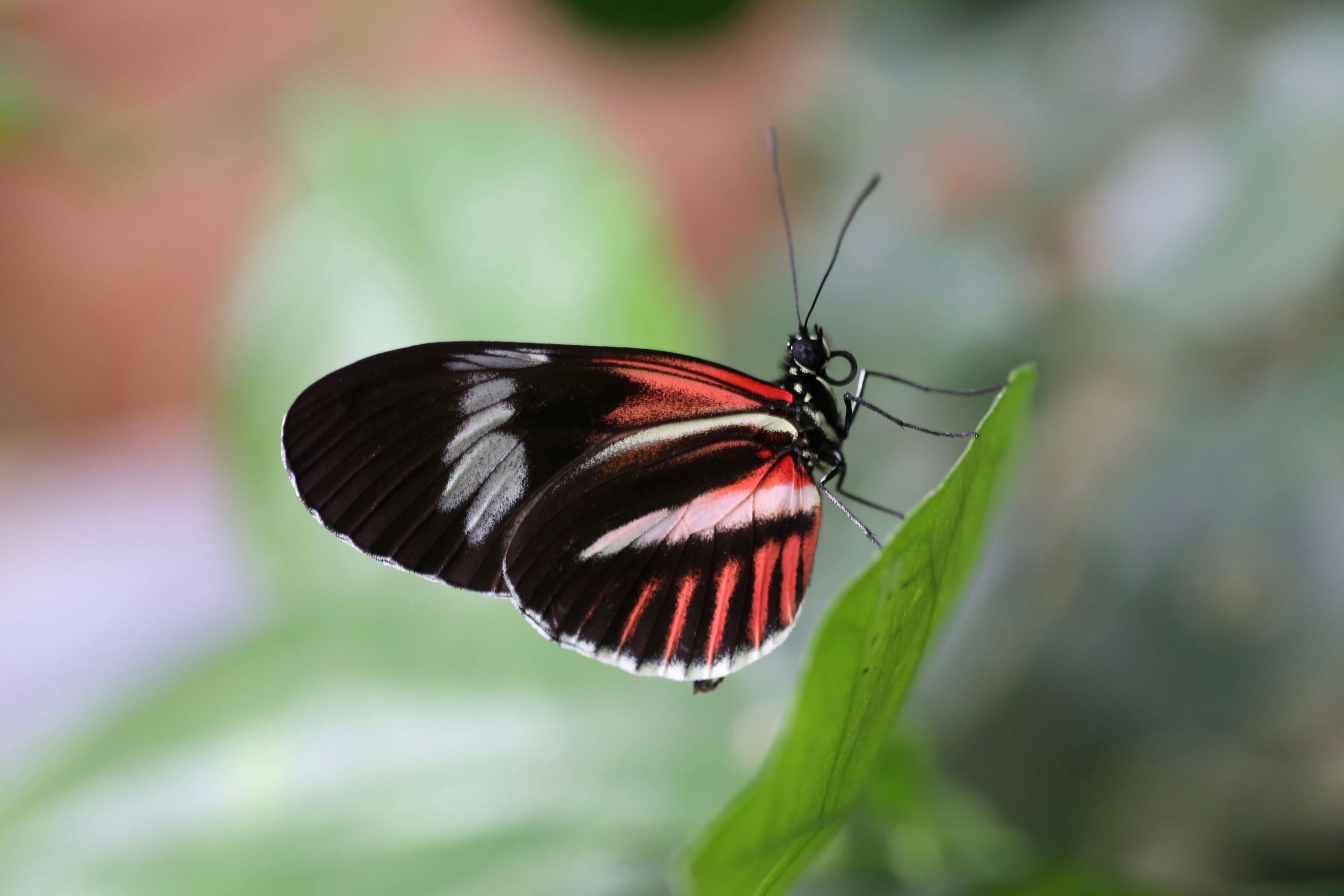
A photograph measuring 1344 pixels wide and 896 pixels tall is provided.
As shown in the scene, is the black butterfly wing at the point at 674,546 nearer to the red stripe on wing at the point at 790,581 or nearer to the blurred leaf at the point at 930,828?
the red stripe on wing at the point at 790,581

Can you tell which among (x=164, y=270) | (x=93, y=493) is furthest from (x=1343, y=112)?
(x=164, y=270)

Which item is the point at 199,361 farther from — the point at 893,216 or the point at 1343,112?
the point at 1343,112

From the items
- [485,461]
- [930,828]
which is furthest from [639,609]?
[930,828]

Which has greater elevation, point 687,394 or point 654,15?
point 654,15

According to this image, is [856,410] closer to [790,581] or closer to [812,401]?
[812,401]

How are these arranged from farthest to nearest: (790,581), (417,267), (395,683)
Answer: (417,267) < (395,683) < (790,581)

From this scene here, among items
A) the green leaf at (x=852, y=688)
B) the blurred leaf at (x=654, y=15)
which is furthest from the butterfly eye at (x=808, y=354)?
the blurred leaf at (x=654, y=15)

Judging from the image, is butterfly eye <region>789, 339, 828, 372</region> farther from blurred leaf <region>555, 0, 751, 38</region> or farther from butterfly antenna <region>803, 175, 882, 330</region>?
blurred leaf <region>555, 0, 751, 38</region>

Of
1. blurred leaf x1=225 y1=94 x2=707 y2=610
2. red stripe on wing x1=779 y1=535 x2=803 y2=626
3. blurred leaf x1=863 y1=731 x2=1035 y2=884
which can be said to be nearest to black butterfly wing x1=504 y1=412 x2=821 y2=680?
red stripe on wing x1=779 y1=535 x2=803 y2=626
